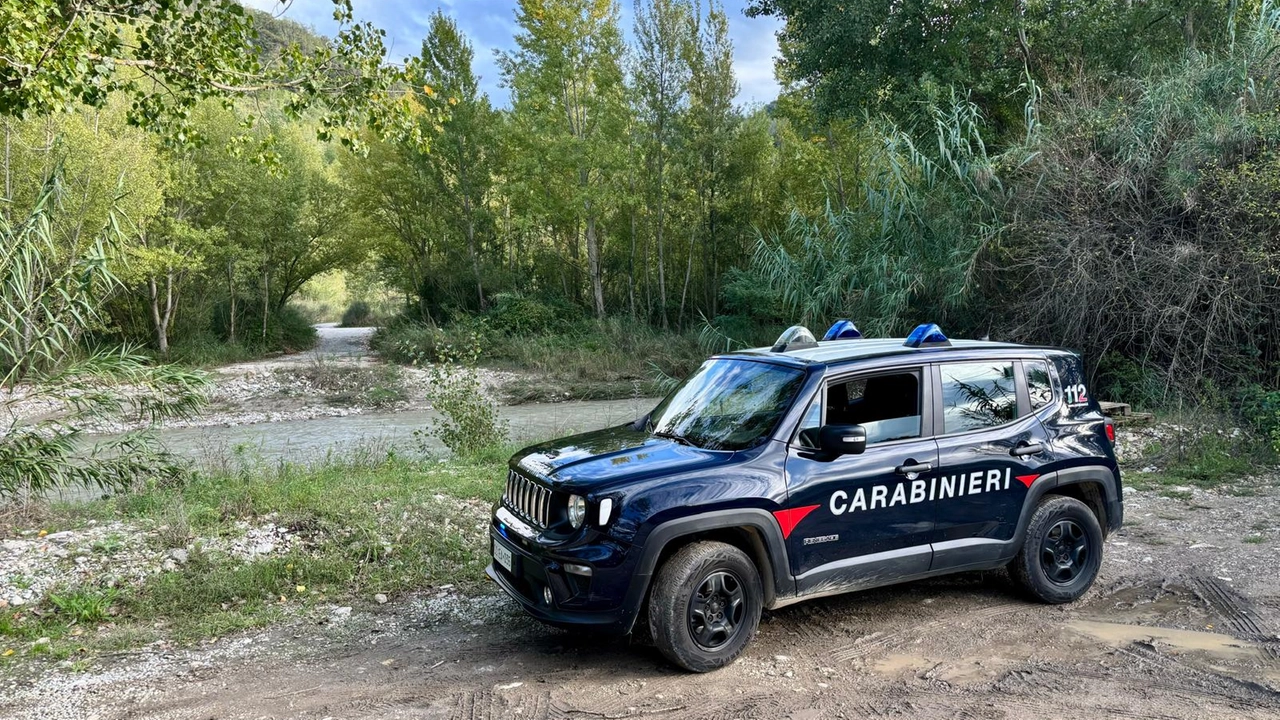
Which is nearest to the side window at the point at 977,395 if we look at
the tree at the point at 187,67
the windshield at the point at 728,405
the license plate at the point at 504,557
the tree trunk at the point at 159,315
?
the windshield at the point at 728,405

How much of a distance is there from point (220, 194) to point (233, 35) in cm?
2338

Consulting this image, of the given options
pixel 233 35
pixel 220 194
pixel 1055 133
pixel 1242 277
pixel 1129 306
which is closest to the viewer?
pixel 233 35

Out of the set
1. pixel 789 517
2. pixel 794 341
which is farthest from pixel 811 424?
pixel 794 341

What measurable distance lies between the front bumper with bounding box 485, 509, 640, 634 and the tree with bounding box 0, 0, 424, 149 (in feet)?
19.7

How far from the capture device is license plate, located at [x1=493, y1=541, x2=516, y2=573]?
475cm

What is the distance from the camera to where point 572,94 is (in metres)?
28.9

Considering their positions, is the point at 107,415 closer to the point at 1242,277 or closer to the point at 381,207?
the point at 1242,277

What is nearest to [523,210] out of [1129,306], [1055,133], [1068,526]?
[1055,133]

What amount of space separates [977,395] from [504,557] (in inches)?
126

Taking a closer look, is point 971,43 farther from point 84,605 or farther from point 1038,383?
point 84,605

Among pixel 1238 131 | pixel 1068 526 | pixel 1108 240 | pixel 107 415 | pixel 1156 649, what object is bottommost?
pixel 1156 649

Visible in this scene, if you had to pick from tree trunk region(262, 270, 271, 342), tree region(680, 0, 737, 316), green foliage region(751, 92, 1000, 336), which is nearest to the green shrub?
green foliage region(751, 92, 1000, 336)

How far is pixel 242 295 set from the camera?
32312 millimetres

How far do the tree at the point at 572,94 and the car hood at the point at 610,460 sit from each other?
78.2 feet
